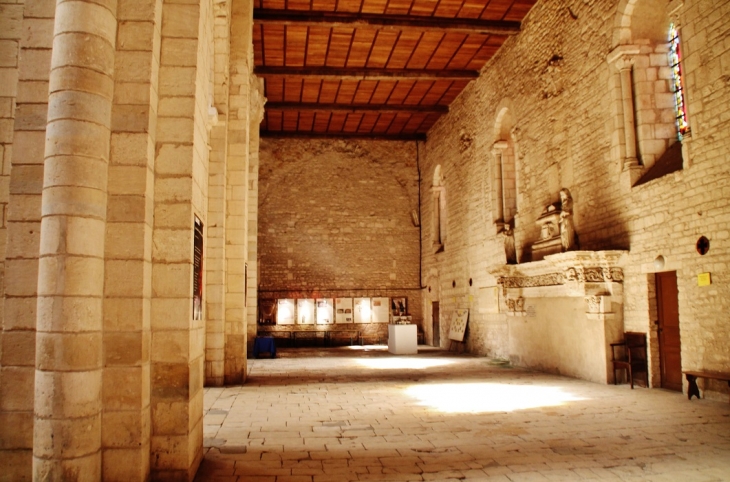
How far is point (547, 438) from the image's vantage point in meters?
4.77

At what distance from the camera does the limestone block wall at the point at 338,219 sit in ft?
60.4

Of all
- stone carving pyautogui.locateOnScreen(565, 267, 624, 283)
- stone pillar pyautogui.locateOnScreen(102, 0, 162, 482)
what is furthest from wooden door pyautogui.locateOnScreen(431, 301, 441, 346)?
stone pillar pyautogui.locateOnScreen(102, 0, 162, 482)

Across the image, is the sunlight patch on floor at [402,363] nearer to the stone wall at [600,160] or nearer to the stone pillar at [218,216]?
the stone wall at [600,160]

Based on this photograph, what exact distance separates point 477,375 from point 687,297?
3750 mm

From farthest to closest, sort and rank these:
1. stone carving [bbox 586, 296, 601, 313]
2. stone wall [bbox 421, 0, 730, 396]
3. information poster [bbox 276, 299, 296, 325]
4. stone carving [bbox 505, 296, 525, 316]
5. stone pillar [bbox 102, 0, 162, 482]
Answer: information poster [bbox 276, 299, 296, 325]
stone carving [bbox 505, 296, 525, 316]
stone carving [bbox 586, 296, 601, 313]
stone wall [bbox 421, 0, 730, 396]
stone pillar [bbox 102, 0, 162, 482]

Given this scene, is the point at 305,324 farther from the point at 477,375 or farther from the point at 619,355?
the point at 619,355

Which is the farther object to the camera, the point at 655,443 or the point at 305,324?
the point at 305,324

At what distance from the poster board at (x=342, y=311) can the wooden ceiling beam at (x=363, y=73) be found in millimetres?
7527

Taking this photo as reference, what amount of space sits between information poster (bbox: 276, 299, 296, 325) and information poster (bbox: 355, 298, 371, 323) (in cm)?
205

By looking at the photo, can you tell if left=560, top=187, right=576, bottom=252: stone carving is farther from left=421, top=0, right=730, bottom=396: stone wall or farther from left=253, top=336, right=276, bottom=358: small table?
left=253, top=336, right=276, bottom=358: small table

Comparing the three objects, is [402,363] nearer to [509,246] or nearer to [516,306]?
[516,306]

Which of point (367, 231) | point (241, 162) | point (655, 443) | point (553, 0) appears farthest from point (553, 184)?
point (367, 231)

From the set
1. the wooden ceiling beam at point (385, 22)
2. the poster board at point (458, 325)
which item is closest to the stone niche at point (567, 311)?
the poster board at point (458, 325)

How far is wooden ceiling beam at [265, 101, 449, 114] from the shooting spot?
1563 cm
